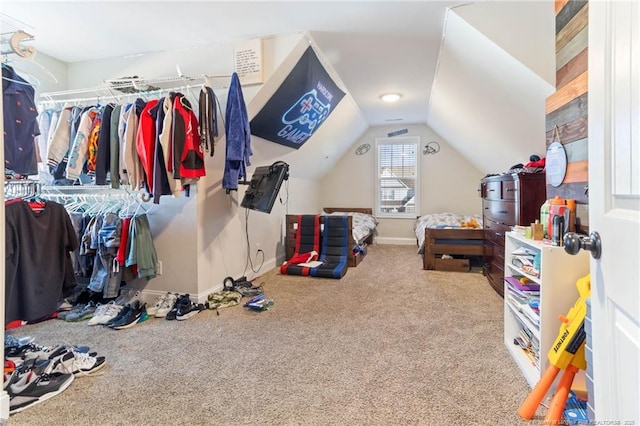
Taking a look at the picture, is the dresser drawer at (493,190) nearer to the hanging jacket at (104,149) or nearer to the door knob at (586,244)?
the door knob at (586,244)

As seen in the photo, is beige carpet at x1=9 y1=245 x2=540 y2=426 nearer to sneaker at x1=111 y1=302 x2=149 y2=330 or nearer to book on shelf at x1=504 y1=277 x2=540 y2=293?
sneaker at x1=111 y1=302 x2=149 y2=330

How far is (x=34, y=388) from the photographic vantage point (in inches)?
59.1

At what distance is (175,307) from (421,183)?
192 inches

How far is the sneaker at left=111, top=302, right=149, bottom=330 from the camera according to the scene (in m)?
2.31

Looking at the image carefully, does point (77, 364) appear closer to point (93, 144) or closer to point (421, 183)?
point (93, 144)

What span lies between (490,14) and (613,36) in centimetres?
180

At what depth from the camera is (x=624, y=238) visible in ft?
2.00

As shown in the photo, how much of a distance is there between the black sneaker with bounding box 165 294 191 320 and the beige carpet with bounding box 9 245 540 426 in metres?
0.08

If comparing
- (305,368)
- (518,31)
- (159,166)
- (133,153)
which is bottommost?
(305,368)

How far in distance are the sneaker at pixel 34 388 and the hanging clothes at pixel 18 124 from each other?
3.89ft

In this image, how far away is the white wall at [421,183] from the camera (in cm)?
581

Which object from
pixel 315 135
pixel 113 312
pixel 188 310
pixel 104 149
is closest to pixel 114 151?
pixel 104 149

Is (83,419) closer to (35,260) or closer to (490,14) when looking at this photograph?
(35,260)

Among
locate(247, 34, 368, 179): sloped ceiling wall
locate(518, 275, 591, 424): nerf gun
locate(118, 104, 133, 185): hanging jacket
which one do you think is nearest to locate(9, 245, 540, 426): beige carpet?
locate(518, 275, 591, 424): nerf gun
